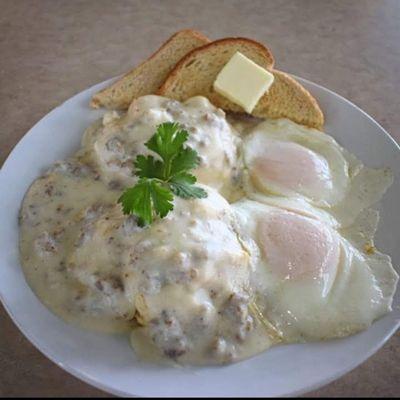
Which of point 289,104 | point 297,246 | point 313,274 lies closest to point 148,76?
point 289,104

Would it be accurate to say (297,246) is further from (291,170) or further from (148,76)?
(148,76)

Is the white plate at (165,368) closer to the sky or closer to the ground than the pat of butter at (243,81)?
closer to the ground

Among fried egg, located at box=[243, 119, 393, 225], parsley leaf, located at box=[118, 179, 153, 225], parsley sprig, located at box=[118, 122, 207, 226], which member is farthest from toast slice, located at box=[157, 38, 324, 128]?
parsley leaf, located at box=[118, 179, 153, 225]

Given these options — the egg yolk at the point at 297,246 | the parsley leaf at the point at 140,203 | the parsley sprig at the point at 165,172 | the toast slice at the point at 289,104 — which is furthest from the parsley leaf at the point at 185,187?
the toast slice at the point at 289,104

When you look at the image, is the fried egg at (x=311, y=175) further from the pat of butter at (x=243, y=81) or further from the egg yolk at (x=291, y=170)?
the pat of butter at (x=243, y=81)

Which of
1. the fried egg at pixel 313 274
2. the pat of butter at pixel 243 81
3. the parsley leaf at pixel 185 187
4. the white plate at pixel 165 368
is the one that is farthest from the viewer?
the pat of butter at pixel 243 81

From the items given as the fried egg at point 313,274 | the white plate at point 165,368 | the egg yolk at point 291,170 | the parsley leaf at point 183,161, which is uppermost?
the parsley leaf at point 183,161

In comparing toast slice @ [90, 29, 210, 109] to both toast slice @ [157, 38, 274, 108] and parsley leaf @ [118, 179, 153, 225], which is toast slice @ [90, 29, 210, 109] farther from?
parsley leaf @ [118, 179, 153, 225]
